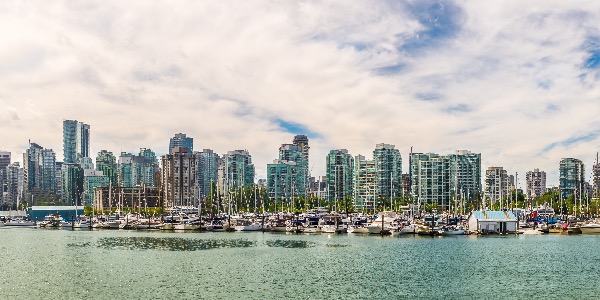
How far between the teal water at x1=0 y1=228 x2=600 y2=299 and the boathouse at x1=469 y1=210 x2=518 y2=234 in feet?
75.1

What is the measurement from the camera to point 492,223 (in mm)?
173625

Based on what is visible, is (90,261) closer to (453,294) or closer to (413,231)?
(453,294)

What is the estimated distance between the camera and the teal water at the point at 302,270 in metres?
72.8

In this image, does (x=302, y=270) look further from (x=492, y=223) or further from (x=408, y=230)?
(x=492, y=223)

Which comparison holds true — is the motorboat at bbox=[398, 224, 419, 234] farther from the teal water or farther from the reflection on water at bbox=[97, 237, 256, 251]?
the reflection on water at bbox=[97, 237, 256, 251]

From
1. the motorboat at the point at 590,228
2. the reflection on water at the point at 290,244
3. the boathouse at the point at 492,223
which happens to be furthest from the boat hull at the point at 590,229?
the reflection on water at the point at 290,244

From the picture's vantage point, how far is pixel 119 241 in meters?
155

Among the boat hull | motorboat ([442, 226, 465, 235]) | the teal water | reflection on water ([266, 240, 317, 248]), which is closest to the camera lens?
the teal water

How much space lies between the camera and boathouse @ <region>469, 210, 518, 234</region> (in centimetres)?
17262

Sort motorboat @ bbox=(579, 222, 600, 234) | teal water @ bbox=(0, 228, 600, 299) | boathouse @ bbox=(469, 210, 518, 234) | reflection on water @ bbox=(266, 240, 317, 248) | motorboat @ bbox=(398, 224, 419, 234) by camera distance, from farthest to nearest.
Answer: motorboat @ bbox=(579, 222, 600, 234) < motorboat @ bbox=(398, 224, 419, 234) < boathouse @ bbox=(469, 210, 518, 234) < reflection on water @ bbox=(266, 240, 317, 248) < teal water @ bbox=(0, 228, 600, 299)

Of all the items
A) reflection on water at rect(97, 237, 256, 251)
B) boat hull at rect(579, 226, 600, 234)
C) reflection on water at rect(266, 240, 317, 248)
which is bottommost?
boat hull at rect(579, 226, 600, 234)

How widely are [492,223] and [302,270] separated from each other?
97.4 m

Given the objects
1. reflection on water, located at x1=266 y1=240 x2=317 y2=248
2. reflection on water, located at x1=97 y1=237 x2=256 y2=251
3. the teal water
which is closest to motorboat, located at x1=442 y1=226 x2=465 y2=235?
the teal water

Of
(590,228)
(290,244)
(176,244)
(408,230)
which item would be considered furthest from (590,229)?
(176,244)
